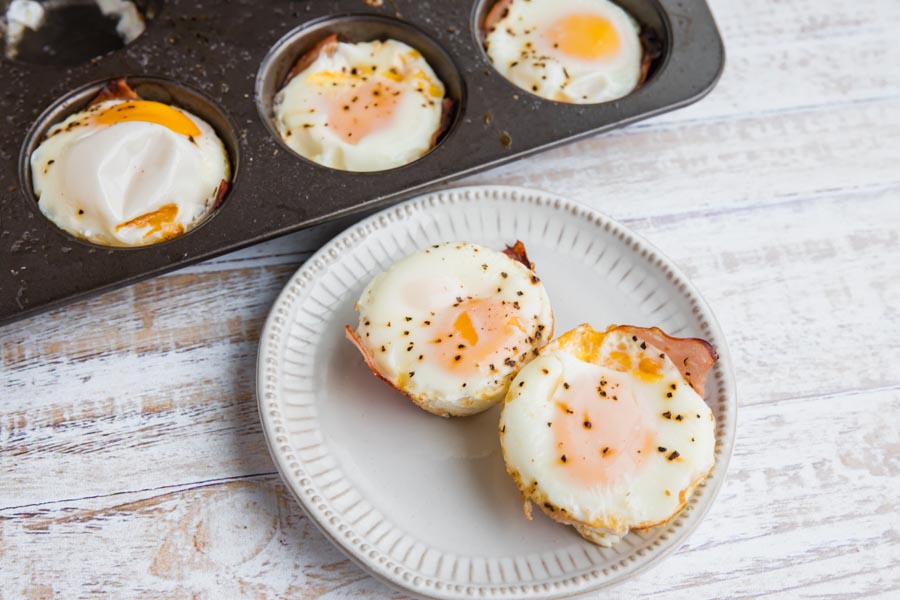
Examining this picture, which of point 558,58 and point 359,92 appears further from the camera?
point 558,58

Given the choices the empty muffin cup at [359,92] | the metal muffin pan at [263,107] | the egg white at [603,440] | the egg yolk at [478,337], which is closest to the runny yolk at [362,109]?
the empty muffin cup at [359,92]

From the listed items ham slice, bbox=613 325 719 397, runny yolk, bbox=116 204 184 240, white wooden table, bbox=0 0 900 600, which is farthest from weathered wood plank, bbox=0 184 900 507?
ham slice, bbox=613 325 719 397

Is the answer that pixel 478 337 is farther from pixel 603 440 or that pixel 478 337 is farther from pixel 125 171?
pixel 125 171

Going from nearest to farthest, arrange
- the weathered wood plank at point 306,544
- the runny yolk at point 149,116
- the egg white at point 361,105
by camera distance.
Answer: the weathered wood plank at point 306,544 → the runny yolk at point 149,116 → the egg white at point 361,105

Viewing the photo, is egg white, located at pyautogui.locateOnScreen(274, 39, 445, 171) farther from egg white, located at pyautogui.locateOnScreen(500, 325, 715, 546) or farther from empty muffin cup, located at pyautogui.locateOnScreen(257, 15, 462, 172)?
egg white, located at pyautogui.locateOnScreen(500, 325, 715, 546)

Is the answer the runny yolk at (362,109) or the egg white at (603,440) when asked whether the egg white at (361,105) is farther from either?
the egg white at (603,440)

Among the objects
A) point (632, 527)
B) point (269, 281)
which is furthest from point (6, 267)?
point (632, 527)

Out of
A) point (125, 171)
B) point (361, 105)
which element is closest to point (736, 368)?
point (361, 105)
